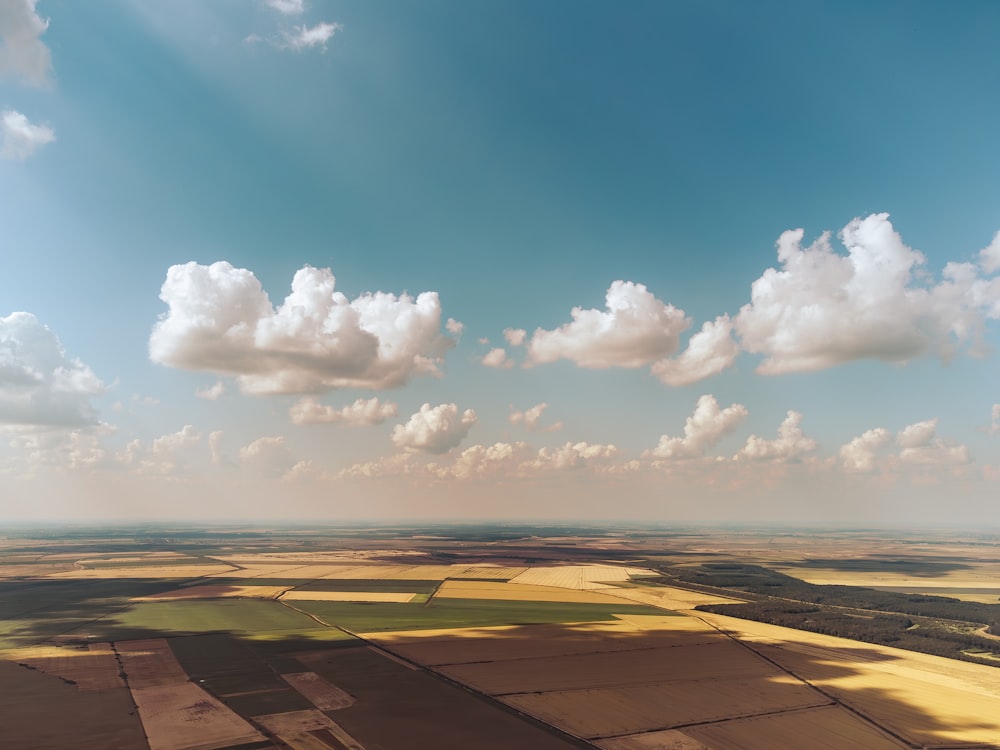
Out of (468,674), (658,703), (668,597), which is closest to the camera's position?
(658,703)

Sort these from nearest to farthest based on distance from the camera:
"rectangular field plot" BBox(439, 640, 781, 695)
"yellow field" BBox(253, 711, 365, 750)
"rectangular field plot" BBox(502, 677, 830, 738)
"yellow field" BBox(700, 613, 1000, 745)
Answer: "yellow field" BBox(253, 711, 365, 750)
"rectangular field plot" BBox(502, 677, 830, 738)
"yellow field" BBox(700, 613, 1000, 745)
"rectangular field plot" BBox(439, 640, 781, 695)

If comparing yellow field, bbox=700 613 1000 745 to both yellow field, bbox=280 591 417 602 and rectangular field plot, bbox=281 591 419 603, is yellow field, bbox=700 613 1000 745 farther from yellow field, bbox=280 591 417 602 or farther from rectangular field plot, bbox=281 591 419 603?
yellow field, bbox=280 591 417 602

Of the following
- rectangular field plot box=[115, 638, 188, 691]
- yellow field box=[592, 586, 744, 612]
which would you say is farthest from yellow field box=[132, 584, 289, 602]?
yellow field box=[592, 586, 744, 612]

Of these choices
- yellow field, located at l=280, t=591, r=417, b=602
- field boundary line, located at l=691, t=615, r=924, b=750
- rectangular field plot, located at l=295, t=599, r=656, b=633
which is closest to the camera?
field boundary line, located at l=691, t=615, r=924, b=750

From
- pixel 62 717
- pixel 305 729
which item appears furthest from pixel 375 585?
pixel 305 729

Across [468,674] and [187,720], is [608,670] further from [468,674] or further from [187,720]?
[187,720]

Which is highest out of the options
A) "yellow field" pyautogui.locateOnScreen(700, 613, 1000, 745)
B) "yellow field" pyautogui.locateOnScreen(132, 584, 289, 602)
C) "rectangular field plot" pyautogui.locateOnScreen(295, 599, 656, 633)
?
"yellow field" pyautogui.locateOnScreen(700, 613, 1000, 745)

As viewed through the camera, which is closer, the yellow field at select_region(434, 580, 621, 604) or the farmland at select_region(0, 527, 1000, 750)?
the farmland at select_region(0, 527, 1000, 750)
